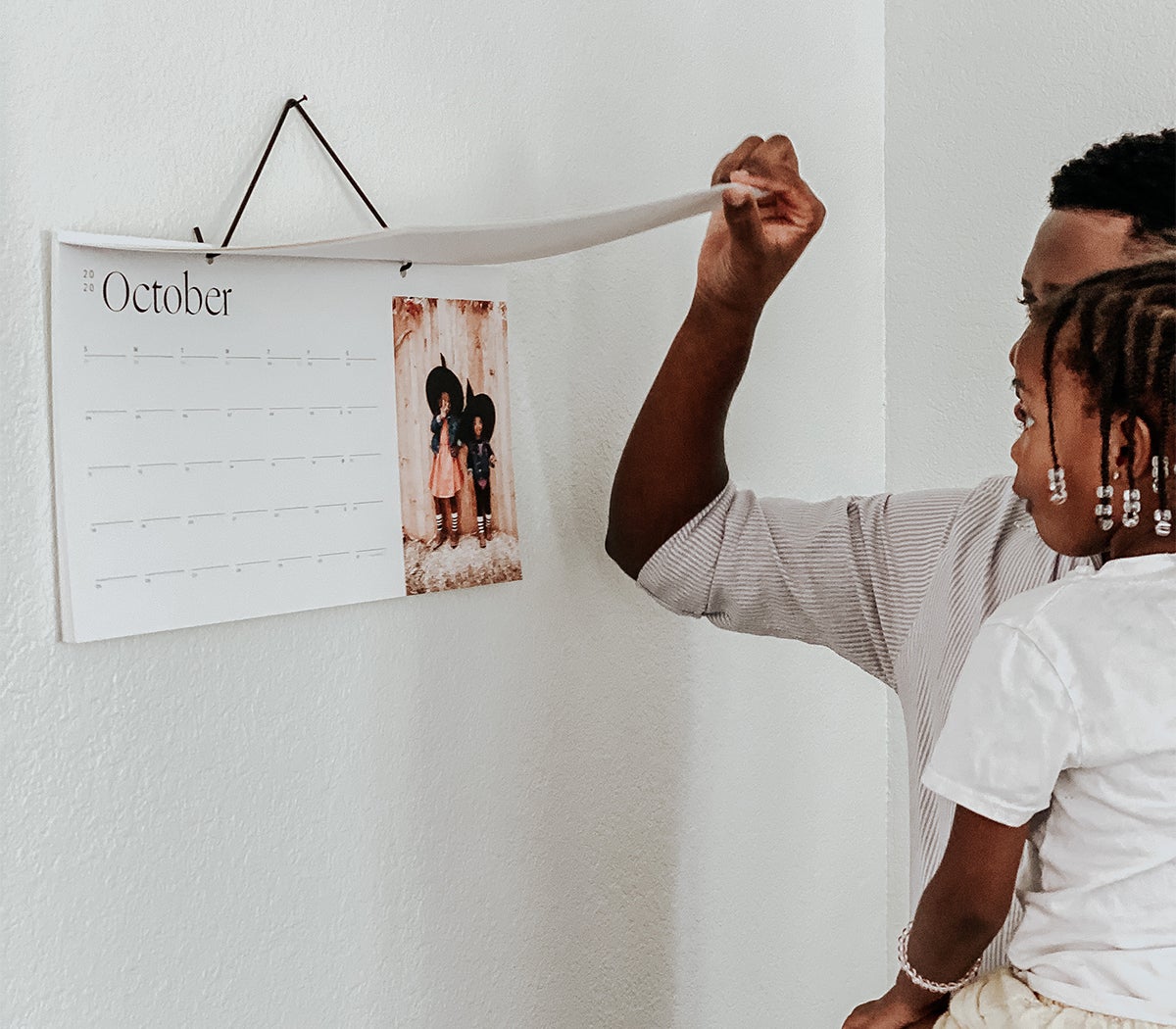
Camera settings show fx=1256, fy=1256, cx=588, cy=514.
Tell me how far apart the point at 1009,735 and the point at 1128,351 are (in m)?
0.25

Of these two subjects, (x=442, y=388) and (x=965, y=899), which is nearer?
(x=965, y=899)

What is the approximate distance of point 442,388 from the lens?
1044 mm

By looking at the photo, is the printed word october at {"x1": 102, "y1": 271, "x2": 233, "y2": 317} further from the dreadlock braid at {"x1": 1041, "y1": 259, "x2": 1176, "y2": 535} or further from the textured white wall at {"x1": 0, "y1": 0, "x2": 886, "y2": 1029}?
the dreadlock braid at {"x1": 1041, "y1": 259, "x2": 1176, "y2": 535}

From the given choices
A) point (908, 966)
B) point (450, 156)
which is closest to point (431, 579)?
point (450, 156)

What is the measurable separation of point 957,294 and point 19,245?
1.04m

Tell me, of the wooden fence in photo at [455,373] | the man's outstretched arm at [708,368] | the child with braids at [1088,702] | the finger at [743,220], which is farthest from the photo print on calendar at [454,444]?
the child with braids at [1088,702]

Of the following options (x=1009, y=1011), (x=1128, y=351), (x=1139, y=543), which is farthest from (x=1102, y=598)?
(x=1009, y=1011)

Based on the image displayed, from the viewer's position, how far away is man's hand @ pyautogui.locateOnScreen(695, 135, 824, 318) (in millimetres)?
1043

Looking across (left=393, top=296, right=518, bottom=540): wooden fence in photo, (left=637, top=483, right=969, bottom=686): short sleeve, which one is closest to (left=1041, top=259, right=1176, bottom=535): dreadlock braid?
(left=637, top=483, right=969, bottom=686): short sleeve

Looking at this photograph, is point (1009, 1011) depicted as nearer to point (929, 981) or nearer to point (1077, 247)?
point (929, 981)

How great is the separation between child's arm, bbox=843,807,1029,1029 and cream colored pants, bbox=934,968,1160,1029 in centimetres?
2

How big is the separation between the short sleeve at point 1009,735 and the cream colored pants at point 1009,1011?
0.13m

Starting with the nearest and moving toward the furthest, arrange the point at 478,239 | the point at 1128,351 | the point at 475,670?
the point at 1128,351
the point at 478,239
the point at 475,670

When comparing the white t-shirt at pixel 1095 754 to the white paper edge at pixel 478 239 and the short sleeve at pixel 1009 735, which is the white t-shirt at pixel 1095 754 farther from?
the white paper edge at pixel 478 239
